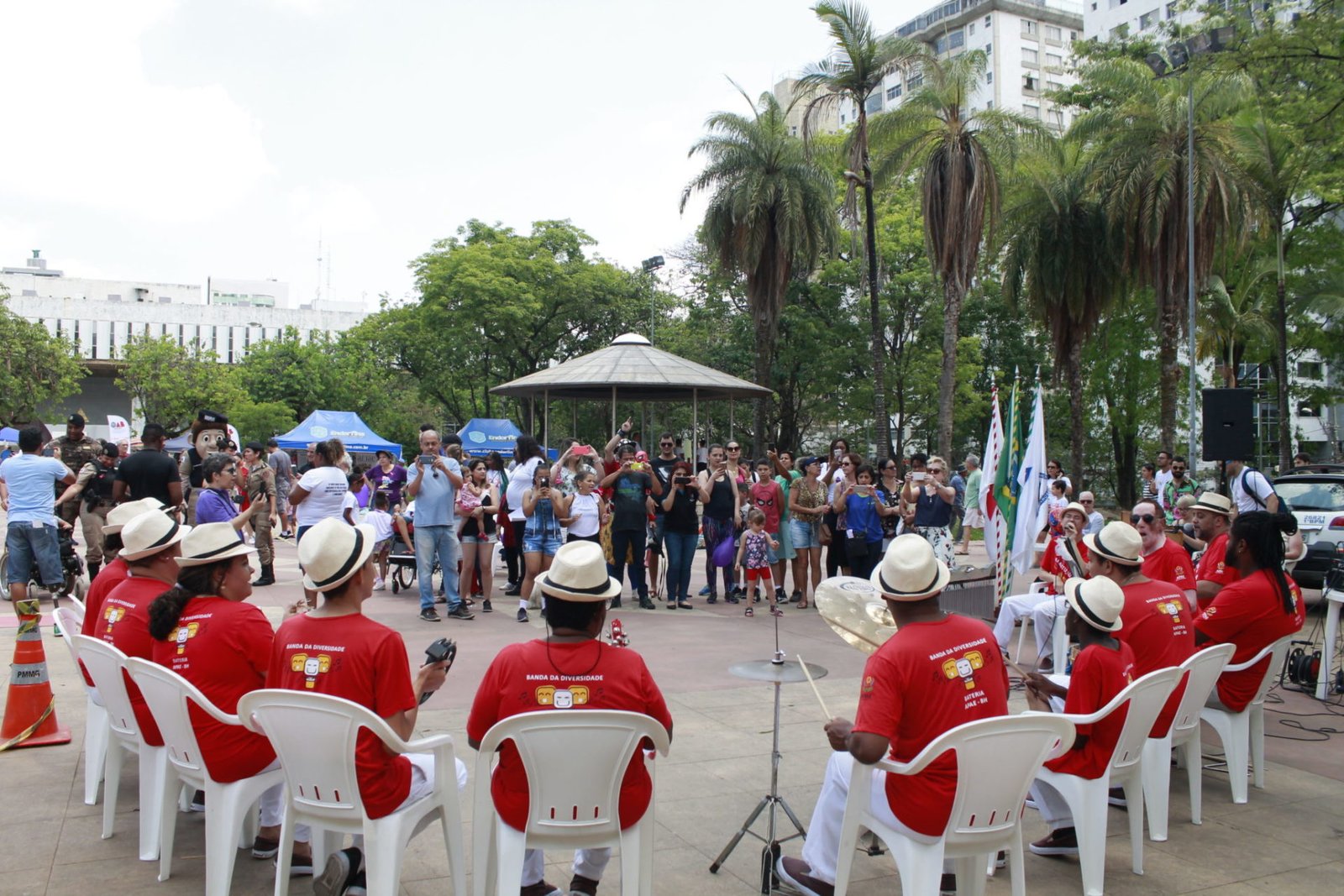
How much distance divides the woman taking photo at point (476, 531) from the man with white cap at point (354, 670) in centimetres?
718

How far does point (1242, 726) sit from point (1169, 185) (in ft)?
63.6

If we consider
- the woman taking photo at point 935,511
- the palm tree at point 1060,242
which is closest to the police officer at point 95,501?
the woman taking photo at point 935,511

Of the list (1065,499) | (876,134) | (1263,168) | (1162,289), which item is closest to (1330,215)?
(1263,168)

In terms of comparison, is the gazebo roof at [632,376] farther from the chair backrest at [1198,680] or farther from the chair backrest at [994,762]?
the chair backrest at [994,762]

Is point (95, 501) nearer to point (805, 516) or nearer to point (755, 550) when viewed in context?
point (755, 550)

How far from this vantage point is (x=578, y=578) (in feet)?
11.8

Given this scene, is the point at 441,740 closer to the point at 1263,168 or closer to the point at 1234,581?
the point at 1234,581

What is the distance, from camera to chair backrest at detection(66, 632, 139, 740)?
437 centimetres

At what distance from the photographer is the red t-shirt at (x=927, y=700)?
3.60 meters

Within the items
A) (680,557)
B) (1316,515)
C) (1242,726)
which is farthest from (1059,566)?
(1316,515)

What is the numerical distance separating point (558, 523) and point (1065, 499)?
25.0 feet

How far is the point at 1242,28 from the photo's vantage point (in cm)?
1143

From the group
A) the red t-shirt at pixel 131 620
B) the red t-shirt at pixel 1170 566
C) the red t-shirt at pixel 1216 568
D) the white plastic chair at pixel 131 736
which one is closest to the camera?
the white plastic chair at pixel 131 736

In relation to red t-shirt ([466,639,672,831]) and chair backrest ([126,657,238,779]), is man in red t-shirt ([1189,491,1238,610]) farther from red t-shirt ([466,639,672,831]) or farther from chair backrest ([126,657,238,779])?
chair backrest ([126,657,238,779])
